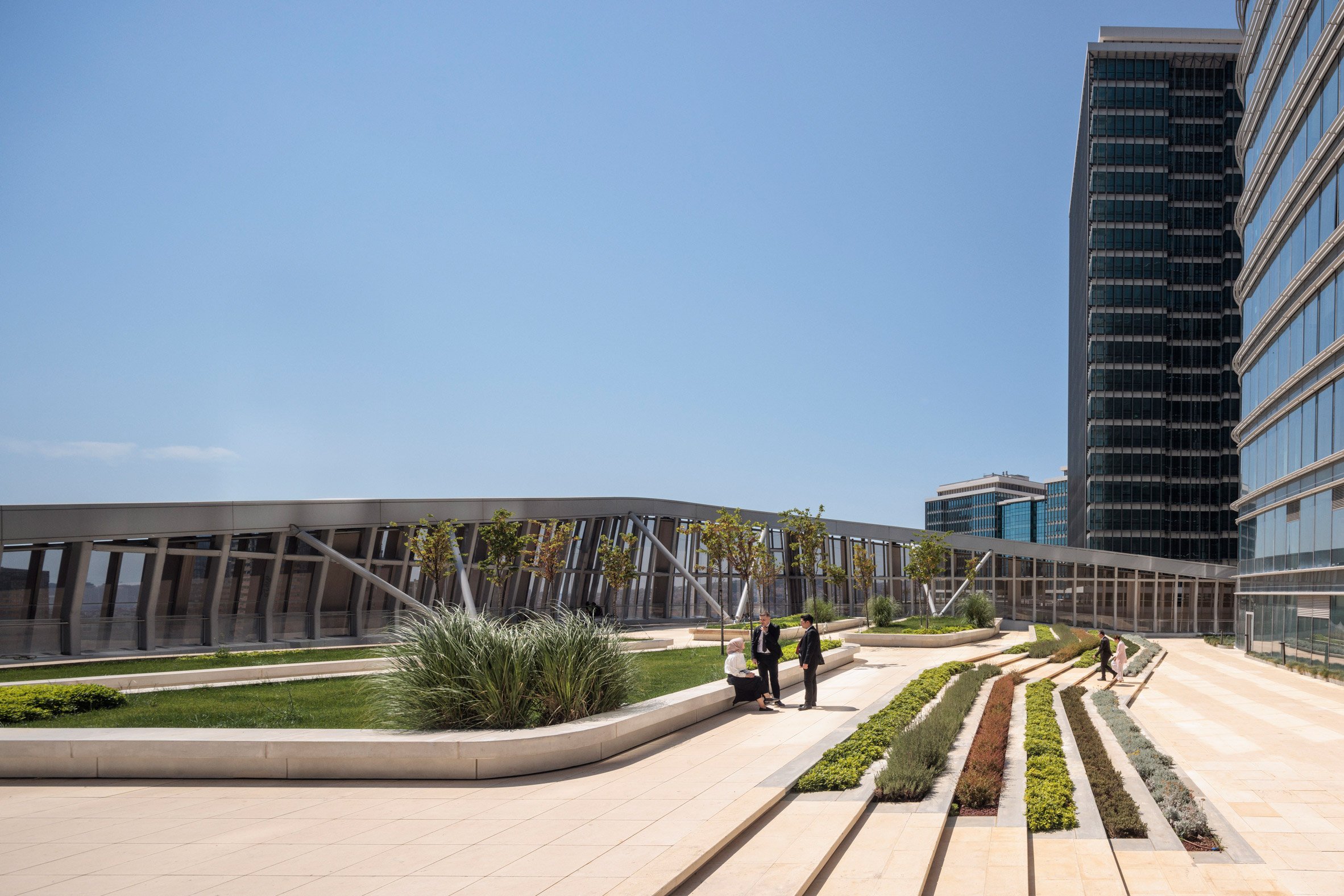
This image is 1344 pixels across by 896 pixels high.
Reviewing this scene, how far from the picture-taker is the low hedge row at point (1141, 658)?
1083 inches

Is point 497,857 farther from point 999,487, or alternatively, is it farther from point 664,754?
point 999,487

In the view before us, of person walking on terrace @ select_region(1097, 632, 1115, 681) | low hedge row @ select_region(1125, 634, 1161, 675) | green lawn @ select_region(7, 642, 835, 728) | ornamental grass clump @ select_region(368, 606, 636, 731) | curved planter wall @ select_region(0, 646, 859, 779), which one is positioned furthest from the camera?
low hedge row @ select_region(1125, 634, 1161, 675)

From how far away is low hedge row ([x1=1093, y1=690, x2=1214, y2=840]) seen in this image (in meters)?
8.34

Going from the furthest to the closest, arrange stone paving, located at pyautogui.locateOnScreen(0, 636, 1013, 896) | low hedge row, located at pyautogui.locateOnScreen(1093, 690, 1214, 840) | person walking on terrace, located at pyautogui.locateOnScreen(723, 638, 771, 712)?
person walking on terrace, located at pyautogui.locateOnScreen(723, 638, 771, 712), low hedge row, located at pyautogui.locateOnScreen(1093, 690, 1214, 840), stone paving, located at pyautogui.locateOnScreen(0, 636, 1013, 896)

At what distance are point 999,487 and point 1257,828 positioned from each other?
197m

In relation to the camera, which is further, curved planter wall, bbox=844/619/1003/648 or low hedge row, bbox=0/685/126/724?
curved planter wall, bbox=844/619/1003/648

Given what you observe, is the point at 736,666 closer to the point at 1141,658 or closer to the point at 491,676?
the point at 491,676

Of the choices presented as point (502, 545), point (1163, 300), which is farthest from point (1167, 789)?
point (1163, 300)

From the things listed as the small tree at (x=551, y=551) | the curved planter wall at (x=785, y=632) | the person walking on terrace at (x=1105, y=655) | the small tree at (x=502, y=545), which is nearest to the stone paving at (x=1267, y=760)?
the person walking on terrace at (x=1105, y=655)

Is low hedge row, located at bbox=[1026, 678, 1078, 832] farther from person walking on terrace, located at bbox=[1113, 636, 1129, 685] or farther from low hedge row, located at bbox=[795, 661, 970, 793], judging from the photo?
person walking on terrace, located at bbox=[1113, 636, 1129, 685]

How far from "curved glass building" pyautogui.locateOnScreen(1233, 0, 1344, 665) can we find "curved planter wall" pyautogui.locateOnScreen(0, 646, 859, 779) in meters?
27.4

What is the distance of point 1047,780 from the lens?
31.0 ft

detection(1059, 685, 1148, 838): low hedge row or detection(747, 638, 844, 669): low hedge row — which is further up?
detection(1059, 685, 1148, 838): low hedge row

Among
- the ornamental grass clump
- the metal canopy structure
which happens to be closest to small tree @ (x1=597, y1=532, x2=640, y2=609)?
the metal canopy structure
